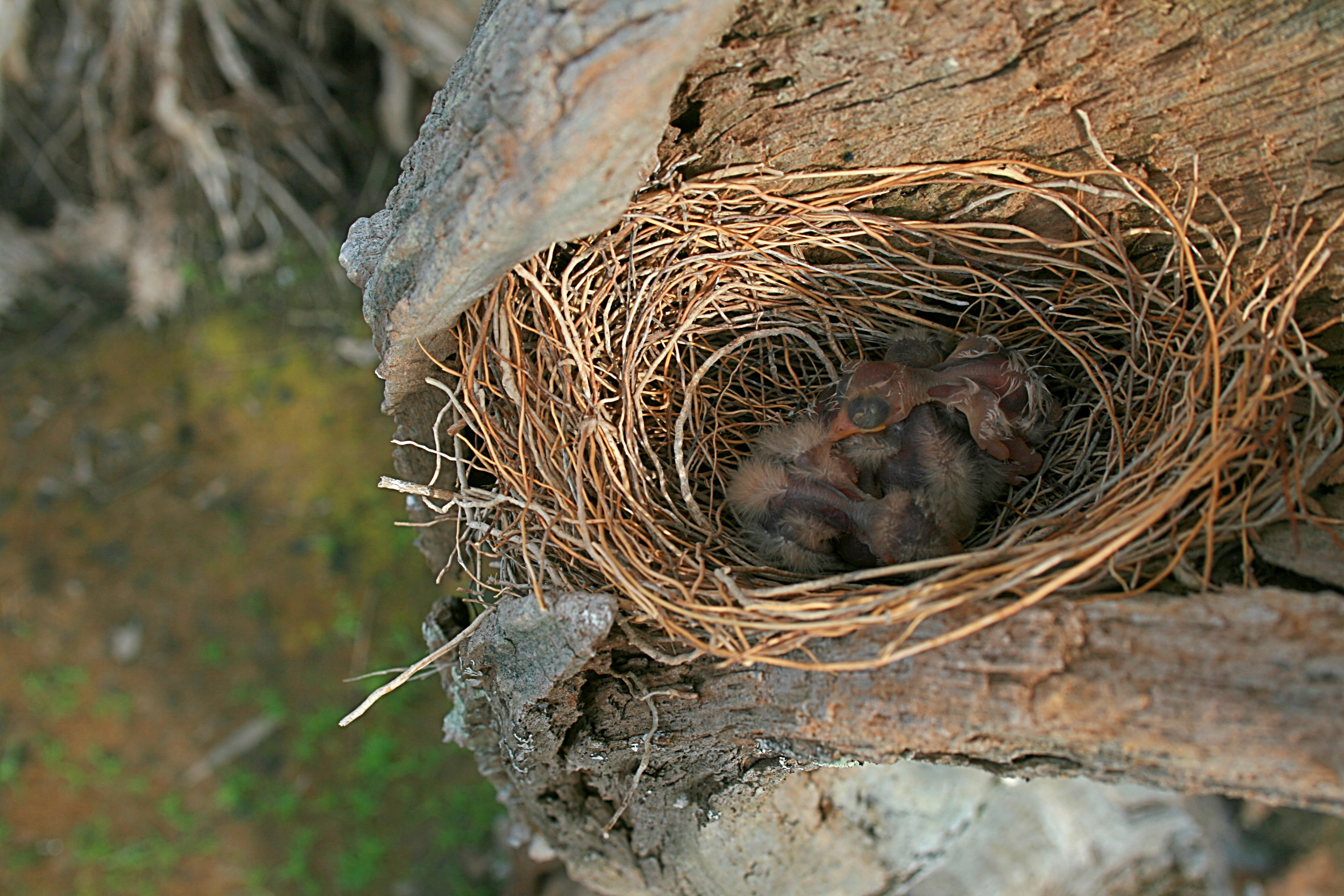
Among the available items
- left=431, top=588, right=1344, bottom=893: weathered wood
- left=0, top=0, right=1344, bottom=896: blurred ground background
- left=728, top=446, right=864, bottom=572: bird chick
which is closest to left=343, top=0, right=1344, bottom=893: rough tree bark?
left=431, top=588, right=1344, bottom=893: weathered wood

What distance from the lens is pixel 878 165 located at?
1.69 meters

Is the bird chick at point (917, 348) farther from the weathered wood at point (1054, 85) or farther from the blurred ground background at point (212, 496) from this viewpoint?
the blurred ground background at point (212, 496)

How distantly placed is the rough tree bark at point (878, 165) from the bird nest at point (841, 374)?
70 millimetres

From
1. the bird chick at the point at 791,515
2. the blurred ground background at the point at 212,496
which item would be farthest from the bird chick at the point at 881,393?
the blurred ground background at the point at 212,496

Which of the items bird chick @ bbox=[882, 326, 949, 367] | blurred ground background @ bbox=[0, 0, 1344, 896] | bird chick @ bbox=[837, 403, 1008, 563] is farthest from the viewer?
blurred ground background @ bbox=[0, 0, 1344, 896]

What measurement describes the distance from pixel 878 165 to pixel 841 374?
0.52 meters

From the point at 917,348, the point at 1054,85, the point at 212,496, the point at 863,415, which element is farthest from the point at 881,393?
the point at 212,496

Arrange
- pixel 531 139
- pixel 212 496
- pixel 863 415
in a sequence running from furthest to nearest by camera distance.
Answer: pixel 212 496 < pixel 863 415 < pixel 531 139

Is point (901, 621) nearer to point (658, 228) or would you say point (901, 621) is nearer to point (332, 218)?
point (658, 228)

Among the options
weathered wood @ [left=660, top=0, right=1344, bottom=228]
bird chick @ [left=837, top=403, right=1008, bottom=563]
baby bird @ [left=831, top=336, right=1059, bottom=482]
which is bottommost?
bird chick @ [left=837, top=403, right=1008, bottom=563]

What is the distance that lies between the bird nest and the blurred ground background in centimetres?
213

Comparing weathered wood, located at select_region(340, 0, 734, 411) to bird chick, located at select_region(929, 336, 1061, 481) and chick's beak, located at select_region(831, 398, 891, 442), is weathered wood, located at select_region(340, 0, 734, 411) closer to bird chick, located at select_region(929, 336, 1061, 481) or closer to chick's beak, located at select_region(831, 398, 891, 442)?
chick's beak, located at select_region(831, 398, 891, 442)

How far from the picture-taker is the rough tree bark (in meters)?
1.18

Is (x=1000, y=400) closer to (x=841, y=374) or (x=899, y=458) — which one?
(x=899, y=458)
